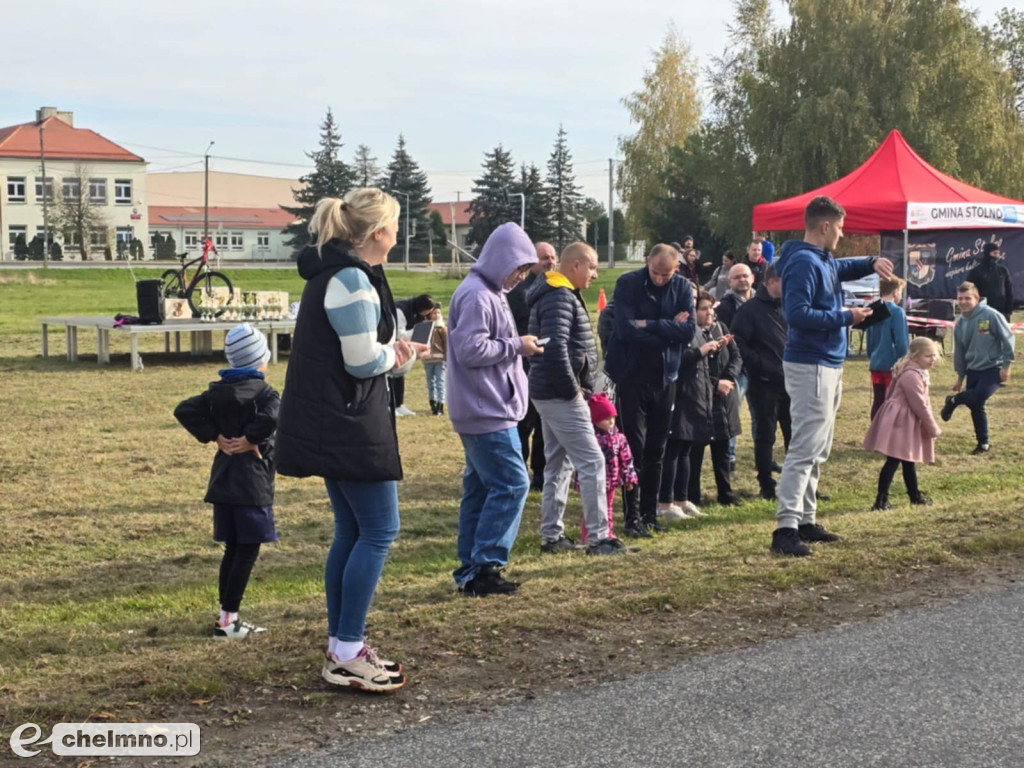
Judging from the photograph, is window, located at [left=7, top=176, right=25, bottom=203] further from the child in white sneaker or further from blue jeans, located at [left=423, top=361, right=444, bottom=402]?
the child in white sneaker

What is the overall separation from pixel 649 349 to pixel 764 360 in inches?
77.4

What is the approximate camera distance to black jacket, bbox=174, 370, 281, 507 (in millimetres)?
5648

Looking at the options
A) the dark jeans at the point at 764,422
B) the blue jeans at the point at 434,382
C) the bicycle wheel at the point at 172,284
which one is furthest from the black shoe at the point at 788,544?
the bicycle wheel at the point at 172,284

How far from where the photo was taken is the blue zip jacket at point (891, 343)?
10.7 m

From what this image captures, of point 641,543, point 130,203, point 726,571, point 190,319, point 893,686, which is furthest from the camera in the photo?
point 130,203

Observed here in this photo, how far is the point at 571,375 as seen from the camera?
683 cm

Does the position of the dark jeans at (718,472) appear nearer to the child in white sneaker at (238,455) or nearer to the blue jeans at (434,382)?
the child in white sneaker at (238,455)

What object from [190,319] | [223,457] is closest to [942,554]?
[223,457]

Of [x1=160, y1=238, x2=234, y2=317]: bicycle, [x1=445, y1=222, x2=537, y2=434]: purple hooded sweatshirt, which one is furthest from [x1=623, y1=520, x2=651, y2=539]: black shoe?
[x1=160, y1=238, x2=234, y2=317]: bicycle

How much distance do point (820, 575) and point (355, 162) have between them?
98.5 m

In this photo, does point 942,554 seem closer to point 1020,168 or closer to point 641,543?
point 641,543

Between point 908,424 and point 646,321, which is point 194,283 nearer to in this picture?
point 646,321

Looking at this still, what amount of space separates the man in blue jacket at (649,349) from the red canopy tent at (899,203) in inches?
457

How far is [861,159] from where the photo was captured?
38.4m
